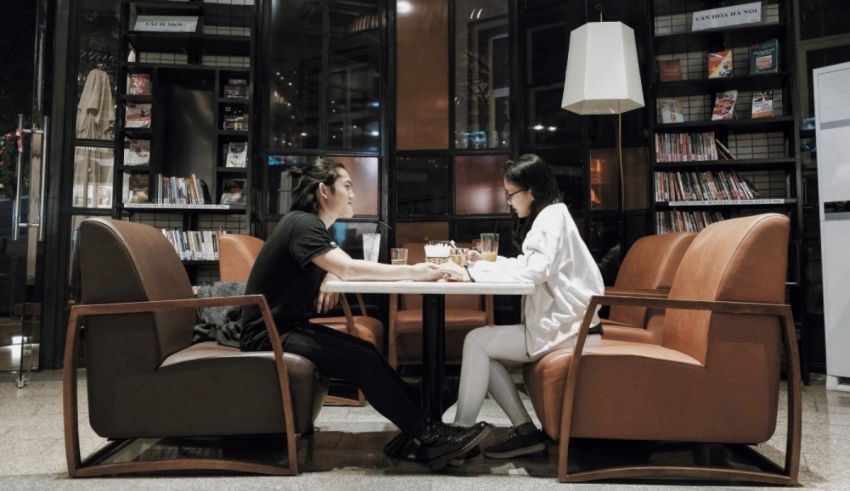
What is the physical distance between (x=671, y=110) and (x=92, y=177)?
4638 millimetres

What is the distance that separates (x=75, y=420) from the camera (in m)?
2.09

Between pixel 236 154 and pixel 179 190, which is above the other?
pixel 236 154

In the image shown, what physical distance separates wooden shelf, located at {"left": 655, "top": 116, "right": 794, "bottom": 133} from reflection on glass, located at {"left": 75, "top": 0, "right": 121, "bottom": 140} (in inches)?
172

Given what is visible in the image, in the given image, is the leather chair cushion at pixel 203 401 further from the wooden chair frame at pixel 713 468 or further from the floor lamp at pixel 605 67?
the floor lamp at pixel 605 67

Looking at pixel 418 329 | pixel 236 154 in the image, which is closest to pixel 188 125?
pixel 236 154

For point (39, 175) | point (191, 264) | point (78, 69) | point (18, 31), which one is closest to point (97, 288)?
point (191, 264)

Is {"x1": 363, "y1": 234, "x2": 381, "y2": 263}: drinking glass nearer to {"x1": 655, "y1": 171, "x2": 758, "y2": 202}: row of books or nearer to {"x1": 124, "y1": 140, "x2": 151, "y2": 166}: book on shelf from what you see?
{"x1": 655, "y1": 171, "x2": 758, "y2": 202}: row of books

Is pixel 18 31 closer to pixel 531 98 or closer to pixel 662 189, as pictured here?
pixel 531 98

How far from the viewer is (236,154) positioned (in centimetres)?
466

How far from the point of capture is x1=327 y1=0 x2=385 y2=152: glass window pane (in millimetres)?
4855

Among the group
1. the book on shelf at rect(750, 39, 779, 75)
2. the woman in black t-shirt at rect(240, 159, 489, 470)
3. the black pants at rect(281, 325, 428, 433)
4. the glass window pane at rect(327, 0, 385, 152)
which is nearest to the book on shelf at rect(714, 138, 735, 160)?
the book on shelf at rect(750, 39, 779, 75)

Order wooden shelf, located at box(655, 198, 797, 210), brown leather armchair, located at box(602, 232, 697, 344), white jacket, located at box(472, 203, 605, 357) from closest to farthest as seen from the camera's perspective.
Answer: white jacket, located at box(472, 203, 605, 357) → brown leather armchair, located at box(602, 232, 697, 344) → wooden shelf, located at box(655, 198, 797, 210)

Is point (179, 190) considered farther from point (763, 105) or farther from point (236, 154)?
point (763, 105)

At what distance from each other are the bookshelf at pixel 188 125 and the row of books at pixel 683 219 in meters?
3.12
